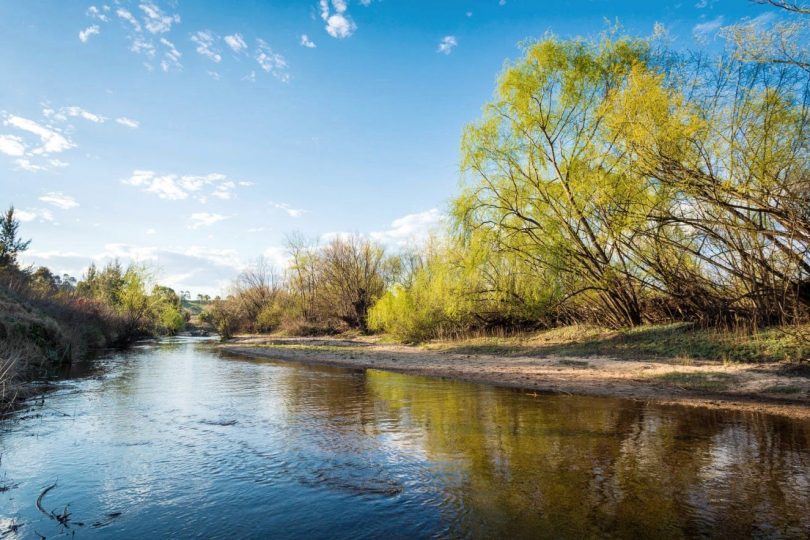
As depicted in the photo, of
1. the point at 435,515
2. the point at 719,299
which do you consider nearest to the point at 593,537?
the point at 435,515

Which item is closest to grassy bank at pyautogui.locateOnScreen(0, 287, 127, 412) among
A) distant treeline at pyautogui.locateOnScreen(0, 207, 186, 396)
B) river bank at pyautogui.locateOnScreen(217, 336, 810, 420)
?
distant treeline at pyautogui.locateOnScreen(0, 207, 186, 396)

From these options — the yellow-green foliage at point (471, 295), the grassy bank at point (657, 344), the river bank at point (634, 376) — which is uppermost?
the yellow-green foliage at point (471, 295)

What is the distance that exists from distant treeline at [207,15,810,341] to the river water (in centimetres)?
765

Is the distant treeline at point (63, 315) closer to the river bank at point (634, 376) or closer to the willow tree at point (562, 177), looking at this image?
the river bank at point (634, 376)

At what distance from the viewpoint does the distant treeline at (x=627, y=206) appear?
44.5 feet

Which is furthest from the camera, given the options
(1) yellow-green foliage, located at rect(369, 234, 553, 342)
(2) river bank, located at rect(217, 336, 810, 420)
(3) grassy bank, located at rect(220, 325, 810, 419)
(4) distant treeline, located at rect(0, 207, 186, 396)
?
(1) yellow-green foliage, located at rect(369, 234, 553, 342)

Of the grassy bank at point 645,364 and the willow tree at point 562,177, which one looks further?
the willow tree at point 562,177

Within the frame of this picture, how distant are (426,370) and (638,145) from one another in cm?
1200

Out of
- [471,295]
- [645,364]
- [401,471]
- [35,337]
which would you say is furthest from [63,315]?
[645,364]

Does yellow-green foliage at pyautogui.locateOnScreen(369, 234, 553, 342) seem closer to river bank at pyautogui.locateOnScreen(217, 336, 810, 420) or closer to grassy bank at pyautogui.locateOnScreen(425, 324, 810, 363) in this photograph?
grassy bank at pyautogui.locateOnScreen(425, 324, 810, 363)

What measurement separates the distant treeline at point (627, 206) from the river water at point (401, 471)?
765 centimetres

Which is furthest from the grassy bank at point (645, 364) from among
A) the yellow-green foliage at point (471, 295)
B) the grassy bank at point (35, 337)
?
the grassy bank at point (35, 337)

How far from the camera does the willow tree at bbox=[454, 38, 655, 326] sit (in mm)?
20094

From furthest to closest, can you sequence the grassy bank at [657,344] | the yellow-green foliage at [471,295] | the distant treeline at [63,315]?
1. the yellow-green foliage at [471,295]
2. the distant treeline at [63,315]
3. the grassy bank at [657,344]
